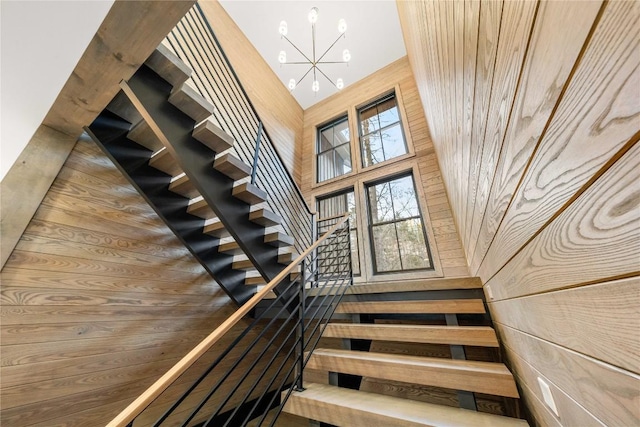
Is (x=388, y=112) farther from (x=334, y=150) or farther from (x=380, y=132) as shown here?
(x=334, y=150)

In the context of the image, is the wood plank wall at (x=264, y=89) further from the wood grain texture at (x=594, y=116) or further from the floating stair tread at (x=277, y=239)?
the wood grain texture at (x=594, y=116)

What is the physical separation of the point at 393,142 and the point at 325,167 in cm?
142

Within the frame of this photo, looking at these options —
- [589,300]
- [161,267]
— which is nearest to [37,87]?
[161,267]

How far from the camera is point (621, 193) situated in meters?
0.35

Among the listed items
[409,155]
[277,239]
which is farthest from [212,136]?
[409,155]

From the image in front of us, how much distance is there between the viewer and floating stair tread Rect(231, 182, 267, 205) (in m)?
1.88

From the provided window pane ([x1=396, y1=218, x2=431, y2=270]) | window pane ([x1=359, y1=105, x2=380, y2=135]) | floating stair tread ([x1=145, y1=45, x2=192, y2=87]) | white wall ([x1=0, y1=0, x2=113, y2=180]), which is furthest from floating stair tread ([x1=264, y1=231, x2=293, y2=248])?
window pane ([x1=359, y1=105, x2=380, y2=135])

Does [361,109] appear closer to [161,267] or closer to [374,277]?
[374,277]

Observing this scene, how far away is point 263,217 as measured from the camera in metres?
2.02

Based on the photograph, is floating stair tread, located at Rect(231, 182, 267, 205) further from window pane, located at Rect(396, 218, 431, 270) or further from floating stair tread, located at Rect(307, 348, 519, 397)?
window pane, located at Rect(396, 218, 431, 270)

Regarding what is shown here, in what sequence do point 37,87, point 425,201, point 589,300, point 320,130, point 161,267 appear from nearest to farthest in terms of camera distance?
point 589,300 < point 37,87 < point 161,267 < point 425,201 < point 320,130

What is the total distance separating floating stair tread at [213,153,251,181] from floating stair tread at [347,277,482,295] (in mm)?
1423

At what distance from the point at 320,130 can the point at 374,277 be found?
353 centimetres

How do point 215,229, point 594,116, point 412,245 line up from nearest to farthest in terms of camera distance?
point 594,116, point 215,229, point 412,245
